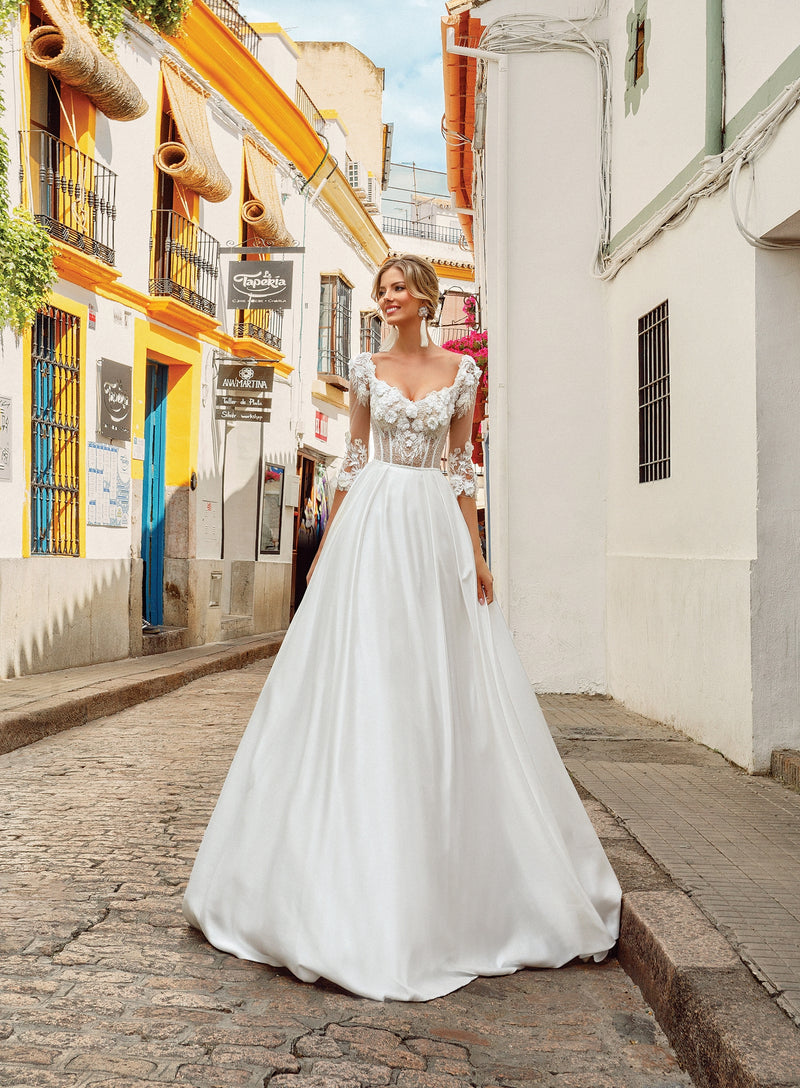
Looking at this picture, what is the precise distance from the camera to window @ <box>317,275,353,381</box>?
21594 millimetres

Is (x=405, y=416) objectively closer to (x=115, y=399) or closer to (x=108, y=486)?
(x=108, y=486)

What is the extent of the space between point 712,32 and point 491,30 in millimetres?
3327

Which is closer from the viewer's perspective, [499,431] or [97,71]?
[499,431]

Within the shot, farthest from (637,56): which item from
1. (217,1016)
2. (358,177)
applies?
(358,177)

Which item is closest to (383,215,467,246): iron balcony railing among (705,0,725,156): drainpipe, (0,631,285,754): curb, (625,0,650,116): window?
(0,631,285,754): curb

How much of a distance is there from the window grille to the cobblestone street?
6.46 m

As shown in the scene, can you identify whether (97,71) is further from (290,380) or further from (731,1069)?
(731,1069)

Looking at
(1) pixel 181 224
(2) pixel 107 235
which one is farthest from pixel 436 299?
(1) pixel 181 224

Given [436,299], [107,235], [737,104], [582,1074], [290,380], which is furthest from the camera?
[290,380]

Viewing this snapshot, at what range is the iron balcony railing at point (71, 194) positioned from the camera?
1024cm

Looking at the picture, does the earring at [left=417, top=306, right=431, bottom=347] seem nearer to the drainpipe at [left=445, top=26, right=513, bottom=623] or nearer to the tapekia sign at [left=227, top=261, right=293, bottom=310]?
the drainpipe at [left=445, top=26, right=513, bottom=623]

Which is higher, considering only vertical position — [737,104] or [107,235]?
[107,235]

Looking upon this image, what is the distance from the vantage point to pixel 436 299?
12.5 feet

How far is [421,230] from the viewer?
3703cm
